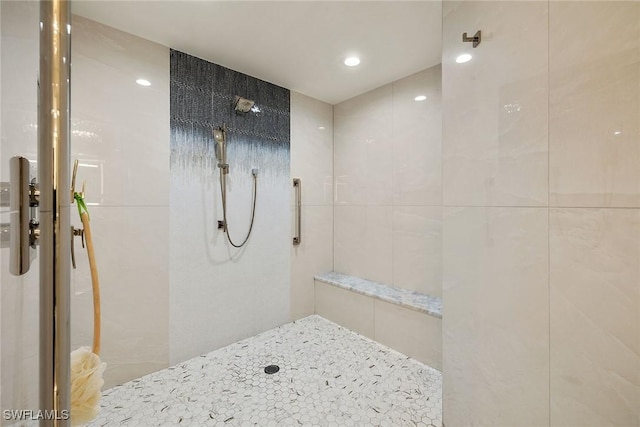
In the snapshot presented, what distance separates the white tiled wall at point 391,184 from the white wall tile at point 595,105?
1.30 metres

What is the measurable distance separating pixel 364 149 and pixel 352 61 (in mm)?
847

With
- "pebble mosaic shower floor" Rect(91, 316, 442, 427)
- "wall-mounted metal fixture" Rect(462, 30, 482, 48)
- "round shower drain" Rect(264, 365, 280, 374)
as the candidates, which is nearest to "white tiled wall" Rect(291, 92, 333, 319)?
"pebble mosaic shower floor" Rect(91, 316, 442, 427)

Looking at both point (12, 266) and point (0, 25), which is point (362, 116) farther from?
point (12, 266)

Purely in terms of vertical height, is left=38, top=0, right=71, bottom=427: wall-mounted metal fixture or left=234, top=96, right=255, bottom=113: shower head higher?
left=234, top=96, right=255, bottom=113: shower head

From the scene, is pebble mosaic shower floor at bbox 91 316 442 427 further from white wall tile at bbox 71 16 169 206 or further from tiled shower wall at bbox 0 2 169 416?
white wall tile at bbox 71 16 169 206

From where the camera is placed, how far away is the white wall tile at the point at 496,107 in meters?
0.99

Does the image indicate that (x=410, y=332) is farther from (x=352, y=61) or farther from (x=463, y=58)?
(x=352, y=61)

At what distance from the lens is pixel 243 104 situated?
2240 mm

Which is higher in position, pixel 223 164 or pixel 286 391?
pixel 223 164

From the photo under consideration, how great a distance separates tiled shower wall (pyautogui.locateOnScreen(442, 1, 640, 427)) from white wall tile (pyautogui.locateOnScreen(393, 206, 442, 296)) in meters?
0.91

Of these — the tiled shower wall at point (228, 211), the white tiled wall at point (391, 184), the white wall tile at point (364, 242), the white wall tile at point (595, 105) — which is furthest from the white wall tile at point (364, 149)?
the white wall tile at point (595, 105)

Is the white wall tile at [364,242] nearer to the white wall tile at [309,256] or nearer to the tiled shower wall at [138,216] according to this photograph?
the white wall tile at [309,256]

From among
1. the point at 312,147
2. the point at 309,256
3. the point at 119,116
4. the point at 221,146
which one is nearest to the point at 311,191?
the point at 312,147

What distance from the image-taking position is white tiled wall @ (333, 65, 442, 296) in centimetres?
227
